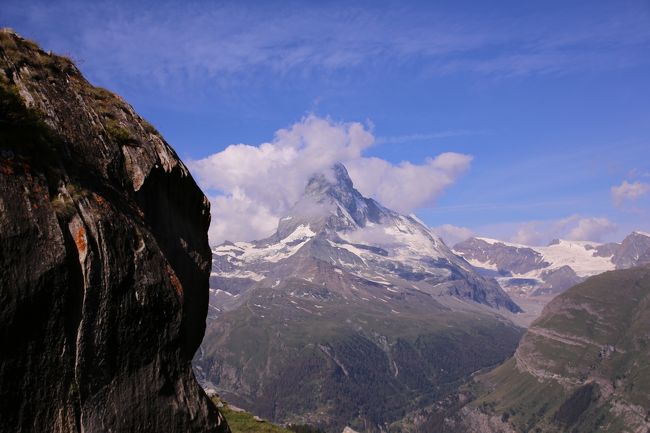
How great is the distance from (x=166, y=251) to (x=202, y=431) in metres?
6.81

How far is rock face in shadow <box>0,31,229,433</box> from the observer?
50.3 ft

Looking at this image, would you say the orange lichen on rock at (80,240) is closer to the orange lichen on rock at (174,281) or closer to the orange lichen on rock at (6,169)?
the orange lichen on rock at (6,169)

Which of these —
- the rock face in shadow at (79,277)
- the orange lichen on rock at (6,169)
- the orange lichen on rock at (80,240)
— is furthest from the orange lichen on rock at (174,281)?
the orange lichen on rock at (6,169)

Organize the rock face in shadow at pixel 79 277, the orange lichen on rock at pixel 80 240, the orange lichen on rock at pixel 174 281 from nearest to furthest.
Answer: the rock face in shadow at pixel 79 277
the orange lichen on rock at pixel 80 240
the orange lichen on rock at pixel 174 281

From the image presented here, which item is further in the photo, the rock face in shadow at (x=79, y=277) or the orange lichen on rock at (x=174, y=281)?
the orange lichen on rock at (x=174, y=281)

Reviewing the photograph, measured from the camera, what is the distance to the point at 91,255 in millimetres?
17125

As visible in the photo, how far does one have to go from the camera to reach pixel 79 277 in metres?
16.8

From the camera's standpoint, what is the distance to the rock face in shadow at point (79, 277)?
15336 millimetres

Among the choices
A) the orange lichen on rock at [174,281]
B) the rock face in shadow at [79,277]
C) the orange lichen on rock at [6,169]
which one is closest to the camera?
the rock face in shadow at [79,277]

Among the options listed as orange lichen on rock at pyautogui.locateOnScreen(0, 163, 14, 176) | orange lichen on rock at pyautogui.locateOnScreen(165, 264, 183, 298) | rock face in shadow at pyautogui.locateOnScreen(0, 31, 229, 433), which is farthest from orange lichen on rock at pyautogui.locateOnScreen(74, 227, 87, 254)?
orange lichen on rock at pyautogui.locateOnScreen(165, 264, 183, 298)

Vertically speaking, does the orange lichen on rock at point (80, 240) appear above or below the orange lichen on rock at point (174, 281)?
above

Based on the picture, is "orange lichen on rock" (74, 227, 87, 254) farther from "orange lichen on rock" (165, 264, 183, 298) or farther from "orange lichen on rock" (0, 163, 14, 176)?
"orange lichen on rock" (165, 264, 183, 298)

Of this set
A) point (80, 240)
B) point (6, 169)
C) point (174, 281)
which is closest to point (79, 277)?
point (80, 240)

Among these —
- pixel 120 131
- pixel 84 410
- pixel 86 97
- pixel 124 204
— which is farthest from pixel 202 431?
pixel 86 97
